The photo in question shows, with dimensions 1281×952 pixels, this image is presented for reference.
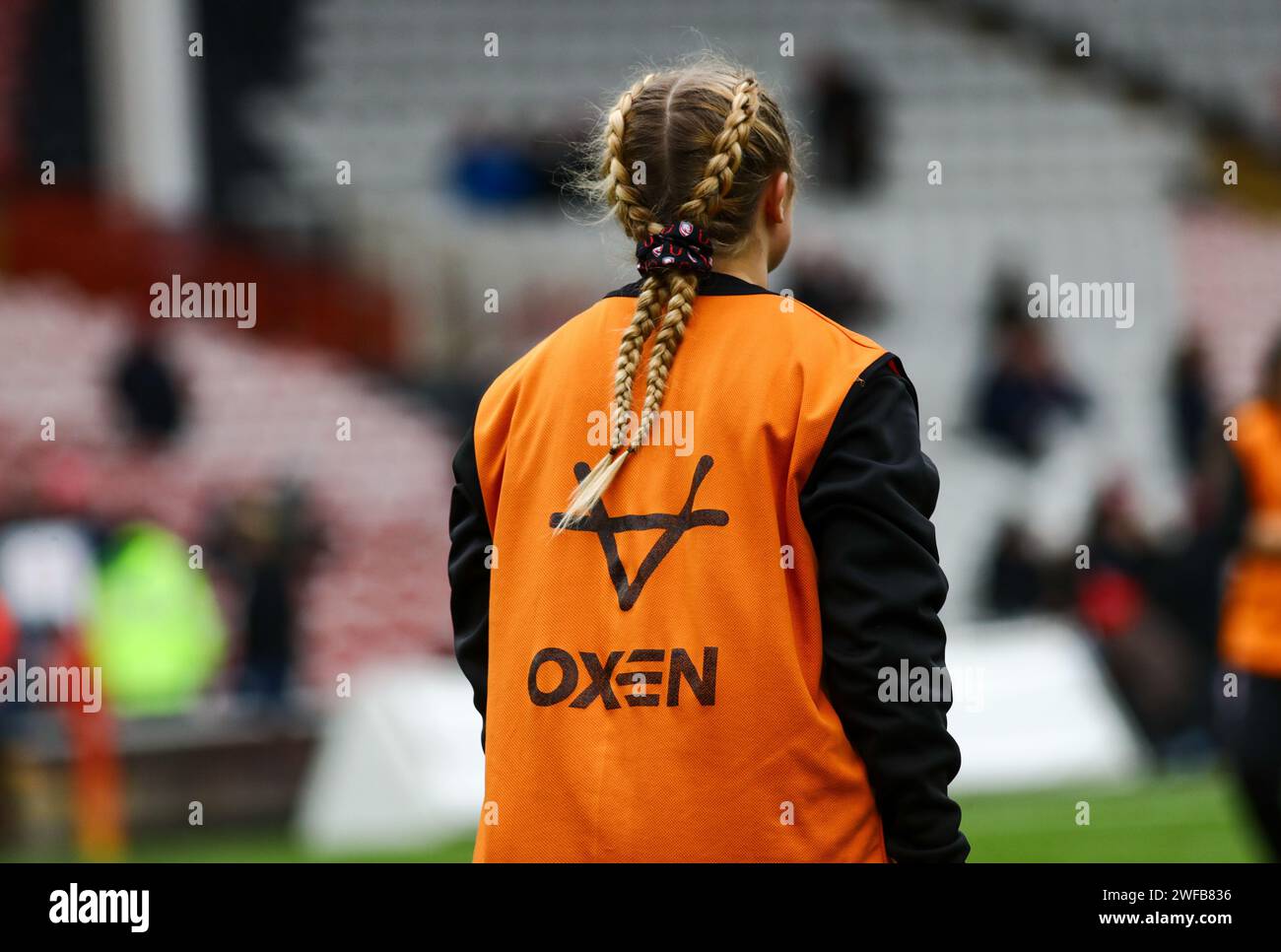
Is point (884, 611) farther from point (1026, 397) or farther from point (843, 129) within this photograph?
point (843, 129)

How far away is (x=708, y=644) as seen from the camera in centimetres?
236

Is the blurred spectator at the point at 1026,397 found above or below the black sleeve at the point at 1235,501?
below

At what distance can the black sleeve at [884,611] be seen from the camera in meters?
2.33

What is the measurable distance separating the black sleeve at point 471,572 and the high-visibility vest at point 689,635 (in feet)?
0.43

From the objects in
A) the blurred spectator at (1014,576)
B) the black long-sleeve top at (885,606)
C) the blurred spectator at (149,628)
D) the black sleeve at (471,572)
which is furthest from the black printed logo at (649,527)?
the blurred spectator at (1014,576)

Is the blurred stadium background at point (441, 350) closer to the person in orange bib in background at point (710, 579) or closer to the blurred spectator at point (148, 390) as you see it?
the blurred spectator at point (148, 390)

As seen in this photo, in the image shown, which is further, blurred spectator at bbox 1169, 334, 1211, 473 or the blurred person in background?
the blurred person in background

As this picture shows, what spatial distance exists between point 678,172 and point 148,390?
12.4 metres

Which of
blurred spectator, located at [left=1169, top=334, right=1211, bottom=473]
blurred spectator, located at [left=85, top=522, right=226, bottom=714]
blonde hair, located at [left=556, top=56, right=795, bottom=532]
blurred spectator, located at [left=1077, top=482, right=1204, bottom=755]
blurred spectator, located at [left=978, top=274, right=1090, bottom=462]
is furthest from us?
blurred spectator, located at [left=978, top=274, right=1090, bottom=462]

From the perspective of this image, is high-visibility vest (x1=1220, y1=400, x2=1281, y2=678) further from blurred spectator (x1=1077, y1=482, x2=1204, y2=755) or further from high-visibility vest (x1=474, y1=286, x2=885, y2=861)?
blurred spectator (x1=1077, y1=482, x2=1204, y2=755)

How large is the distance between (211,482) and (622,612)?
12414mm

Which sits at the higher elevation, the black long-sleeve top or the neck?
the neck

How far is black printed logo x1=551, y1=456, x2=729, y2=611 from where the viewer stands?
2391mm

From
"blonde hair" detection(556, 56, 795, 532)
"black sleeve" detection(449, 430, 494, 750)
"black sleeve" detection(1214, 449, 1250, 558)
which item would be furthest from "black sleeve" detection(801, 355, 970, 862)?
"black sleeve" detection(1214, 449, 1250, 558)
